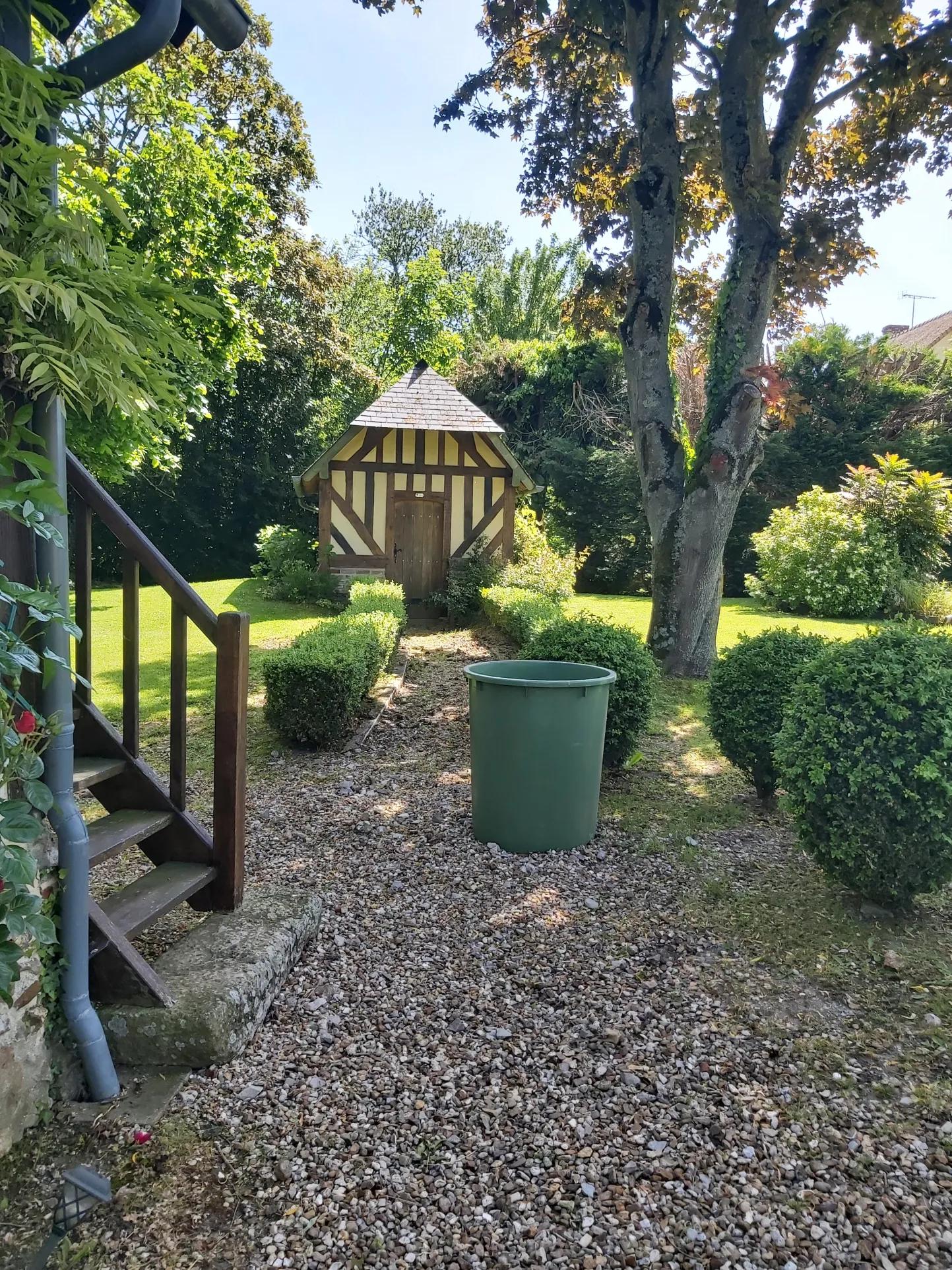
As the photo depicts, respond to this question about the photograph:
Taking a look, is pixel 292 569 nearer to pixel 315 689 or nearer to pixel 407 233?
pixel 315 689

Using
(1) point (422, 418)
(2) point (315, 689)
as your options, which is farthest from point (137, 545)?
(1) point (422, 418)

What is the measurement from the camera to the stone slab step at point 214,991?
99.0 inches

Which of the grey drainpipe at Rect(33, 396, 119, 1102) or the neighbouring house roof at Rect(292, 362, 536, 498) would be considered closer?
the grey drainpipe at Rect(33, 396, 119, 1102)

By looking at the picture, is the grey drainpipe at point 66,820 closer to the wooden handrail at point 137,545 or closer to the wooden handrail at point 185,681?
the wooden handrail at point 137,545

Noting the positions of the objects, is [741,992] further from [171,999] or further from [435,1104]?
[171,999]

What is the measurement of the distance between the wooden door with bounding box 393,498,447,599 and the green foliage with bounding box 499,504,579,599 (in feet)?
5.04

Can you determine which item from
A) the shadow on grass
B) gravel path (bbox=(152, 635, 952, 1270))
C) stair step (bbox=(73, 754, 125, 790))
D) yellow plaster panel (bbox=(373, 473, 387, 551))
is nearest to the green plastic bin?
gravel path (bbox=(152, 635, 952, 1270))

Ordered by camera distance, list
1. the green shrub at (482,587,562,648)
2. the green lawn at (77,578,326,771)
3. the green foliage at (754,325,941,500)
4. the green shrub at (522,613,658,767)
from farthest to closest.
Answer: the green foliage at (754,325,941,500) → the green shrub at (482,587,562,648) → the green lawn at (77,578,326,771) → the green shrub at (522,613,658,767)

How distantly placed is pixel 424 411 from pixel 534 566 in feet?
12.2

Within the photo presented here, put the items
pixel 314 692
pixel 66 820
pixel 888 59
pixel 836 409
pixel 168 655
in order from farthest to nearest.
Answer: pixel 836 409 → pixel 168 655 → pixel 888 59 → pixel 314 692 → pixel 66 820

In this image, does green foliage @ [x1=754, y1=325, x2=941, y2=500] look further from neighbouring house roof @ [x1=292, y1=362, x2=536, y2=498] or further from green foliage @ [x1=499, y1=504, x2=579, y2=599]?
neighbouring house roof @ [x1=292, y1=362, x2=536, y2=498]

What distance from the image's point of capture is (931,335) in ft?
99.0

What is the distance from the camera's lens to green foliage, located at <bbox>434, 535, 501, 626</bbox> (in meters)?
14.8

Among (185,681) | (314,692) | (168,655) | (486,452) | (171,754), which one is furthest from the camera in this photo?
(486,452)
